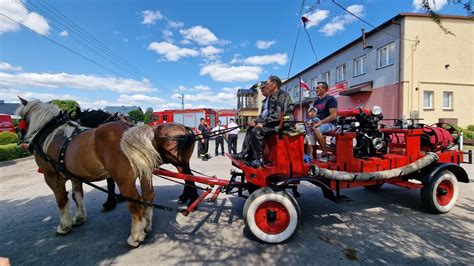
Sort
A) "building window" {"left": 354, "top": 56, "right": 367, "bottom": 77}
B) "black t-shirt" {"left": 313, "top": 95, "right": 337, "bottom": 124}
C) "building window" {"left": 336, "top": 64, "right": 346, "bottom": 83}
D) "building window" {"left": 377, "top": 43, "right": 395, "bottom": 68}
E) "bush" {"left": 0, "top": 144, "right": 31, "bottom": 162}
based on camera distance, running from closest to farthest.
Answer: "black t-shirt" {"left": 313, "top": 95, "right": 337, "bottom": 124} → "bush" {"left": 0, "top": 144, "right": 31, "bottom": 162} → "building window" {"left": 377, "top": 43, "right": 395, "bottom": 68} → "building window" {"left": 354, "top": 56, "right": 367, "bottom": 77} → "building window" {"left": 336, "top": 64, "right": 346, "bottom": 83}

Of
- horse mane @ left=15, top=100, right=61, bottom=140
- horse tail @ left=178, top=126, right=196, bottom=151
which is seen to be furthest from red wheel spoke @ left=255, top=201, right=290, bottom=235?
horse mane @ left=15, top=100, right=61, bottom=140

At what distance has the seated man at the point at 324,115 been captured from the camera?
3873mm

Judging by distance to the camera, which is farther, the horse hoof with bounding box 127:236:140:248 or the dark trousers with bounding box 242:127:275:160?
the dark trousers with bounding box 242:127:275:160

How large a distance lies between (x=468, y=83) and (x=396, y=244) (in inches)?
620

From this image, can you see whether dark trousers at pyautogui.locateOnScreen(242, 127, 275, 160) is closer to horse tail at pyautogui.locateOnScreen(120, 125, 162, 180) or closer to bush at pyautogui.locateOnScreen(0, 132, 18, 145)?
horse tail at pyautogui.locateOnScreen(120, 125, 162, 180)

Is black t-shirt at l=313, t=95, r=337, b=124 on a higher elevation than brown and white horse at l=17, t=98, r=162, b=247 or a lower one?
higher

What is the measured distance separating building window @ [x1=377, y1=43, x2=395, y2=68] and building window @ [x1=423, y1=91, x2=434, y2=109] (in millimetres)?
2565

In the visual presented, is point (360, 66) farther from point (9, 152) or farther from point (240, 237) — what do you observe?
point (9, 152)

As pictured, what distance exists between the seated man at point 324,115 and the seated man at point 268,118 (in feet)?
2.02

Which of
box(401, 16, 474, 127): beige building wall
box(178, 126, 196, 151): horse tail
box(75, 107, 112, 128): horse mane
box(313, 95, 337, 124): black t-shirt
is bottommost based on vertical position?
box(178, 126, 196, 151): horse tail

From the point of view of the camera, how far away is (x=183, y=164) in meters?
4.57

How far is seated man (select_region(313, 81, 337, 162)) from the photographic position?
152 inches

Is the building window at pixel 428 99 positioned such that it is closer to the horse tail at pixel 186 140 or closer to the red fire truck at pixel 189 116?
the horse tail at pixel 186 140

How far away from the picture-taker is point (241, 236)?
3340mm
